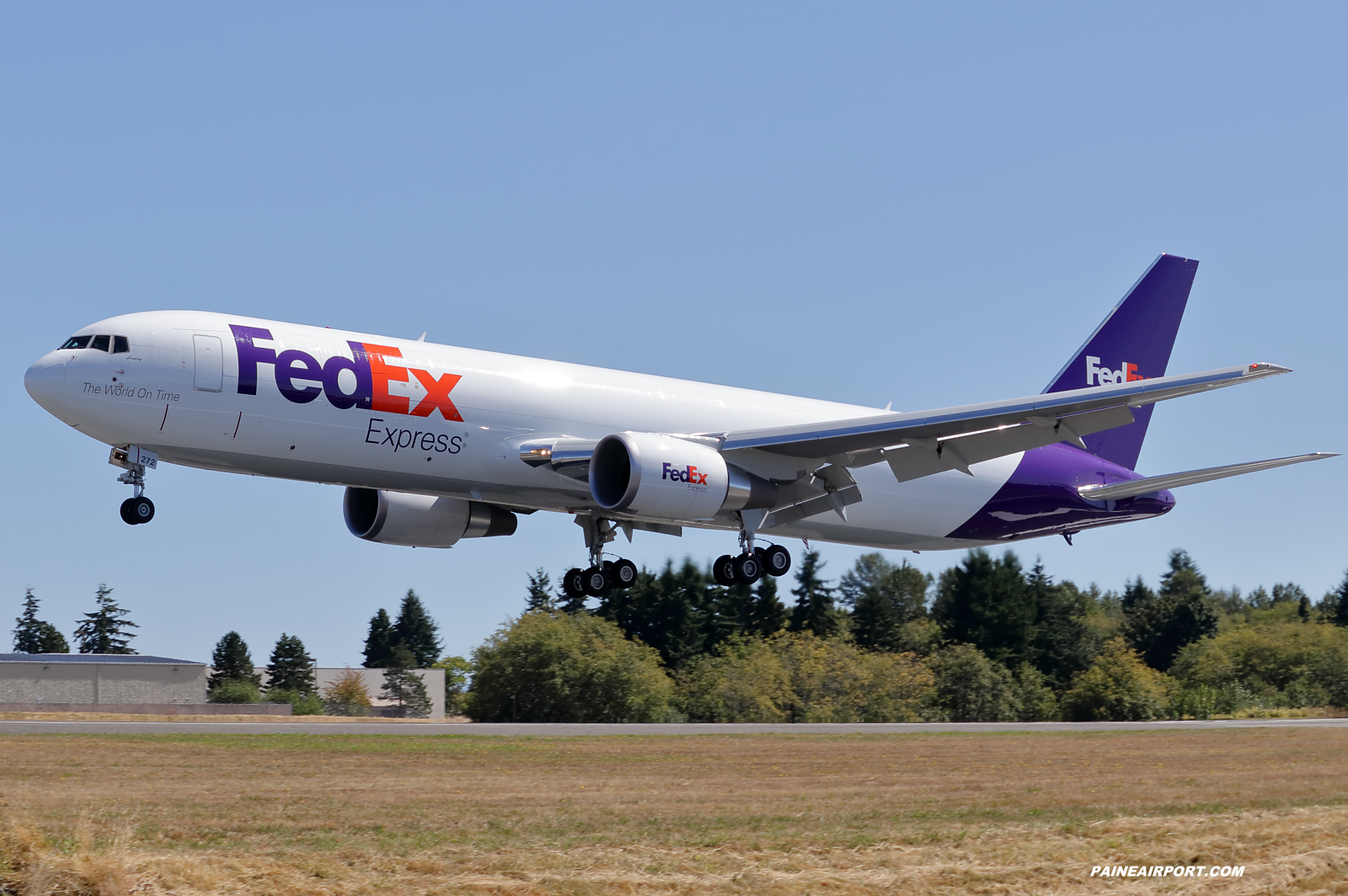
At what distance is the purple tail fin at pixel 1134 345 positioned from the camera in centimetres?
3778

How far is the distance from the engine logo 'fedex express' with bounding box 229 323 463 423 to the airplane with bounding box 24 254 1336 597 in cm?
4

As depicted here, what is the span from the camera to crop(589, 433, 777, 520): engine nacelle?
27641 mm

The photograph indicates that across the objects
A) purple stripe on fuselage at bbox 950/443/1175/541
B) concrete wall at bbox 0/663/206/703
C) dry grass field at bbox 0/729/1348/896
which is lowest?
dry grass field at bbox 0/729/1348/896

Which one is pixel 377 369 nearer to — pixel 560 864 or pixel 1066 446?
pixel 560 864

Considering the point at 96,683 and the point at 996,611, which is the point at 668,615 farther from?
the point at 96,683

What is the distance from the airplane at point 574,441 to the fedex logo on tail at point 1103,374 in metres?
2.59

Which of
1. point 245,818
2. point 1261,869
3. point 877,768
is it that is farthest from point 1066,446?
point 245,818

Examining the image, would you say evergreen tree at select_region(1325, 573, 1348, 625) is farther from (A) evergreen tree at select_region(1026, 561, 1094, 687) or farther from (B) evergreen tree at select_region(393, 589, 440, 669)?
(B) evergreen tree at select_region(393, 589, 440, 669)

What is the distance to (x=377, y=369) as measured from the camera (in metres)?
27.3

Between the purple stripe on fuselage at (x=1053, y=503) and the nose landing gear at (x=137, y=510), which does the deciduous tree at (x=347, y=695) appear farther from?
the nose landing gear at (x=137, y=510)

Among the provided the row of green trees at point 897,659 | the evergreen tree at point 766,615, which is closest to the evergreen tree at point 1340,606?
the row of green trees at point 897,659

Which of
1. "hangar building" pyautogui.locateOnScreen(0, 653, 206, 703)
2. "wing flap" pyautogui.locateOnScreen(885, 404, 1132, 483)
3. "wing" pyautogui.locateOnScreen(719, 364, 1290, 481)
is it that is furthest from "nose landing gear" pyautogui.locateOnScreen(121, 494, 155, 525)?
"hangar building" pyautogui.locateOnScreen(0, 653, 206, 703)

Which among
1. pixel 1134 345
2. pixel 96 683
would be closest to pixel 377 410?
pixel 1134 345

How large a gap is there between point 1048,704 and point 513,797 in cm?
5021
